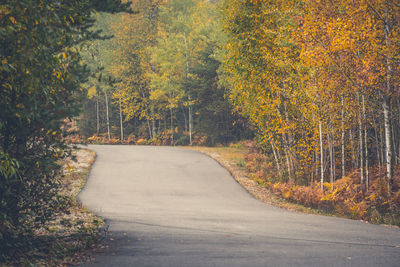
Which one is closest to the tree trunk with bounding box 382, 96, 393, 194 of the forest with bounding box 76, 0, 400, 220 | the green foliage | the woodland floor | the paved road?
the forest with bounding box 76, 0, 400, 220

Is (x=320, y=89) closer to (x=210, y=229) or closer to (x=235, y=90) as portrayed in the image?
(x=235, y=90)

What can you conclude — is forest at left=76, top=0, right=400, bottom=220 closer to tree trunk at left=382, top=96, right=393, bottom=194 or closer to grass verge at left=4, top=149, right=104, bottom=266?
tree trunk at left=382, top=96, right=393, bottom=194

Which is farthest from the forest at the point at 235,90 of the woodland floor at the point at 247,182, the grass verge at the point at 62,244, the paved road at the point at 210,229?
the paved road at the point at 210,229

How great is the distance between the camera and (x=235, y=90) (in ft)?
54.1

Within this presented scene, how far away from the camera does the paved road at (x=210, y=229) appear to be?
20.6 feet

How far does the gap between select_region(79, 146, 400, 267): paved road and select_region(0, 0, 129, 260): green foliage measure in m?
1.39

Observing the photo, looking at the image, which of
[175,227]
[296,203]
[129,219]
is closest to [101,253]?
[175,227]

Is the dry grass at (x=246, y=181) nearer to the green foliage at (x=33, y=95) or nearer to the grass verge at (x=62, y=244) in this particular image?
the grass verge at (x=62, y=244)

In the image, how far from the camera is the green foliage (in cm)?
491

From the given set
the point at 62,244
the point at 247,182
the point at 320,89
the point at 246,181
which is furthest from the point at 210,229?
the point at 246,181

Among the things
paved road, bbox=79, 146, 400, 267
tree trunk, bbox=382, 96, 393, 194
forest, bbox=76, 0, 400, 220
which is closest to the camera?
paved road, bbox=79, 146, 400, 267

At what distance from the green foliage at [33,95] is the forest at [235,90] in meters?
0.02

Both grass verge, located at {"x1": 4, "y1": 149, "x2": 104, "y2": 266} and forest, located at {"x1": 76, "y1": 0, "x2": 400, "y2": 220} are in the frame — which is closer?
grass verge, located at {"x1": 4, "y1": 149, "x2": 104, "y2": 266}

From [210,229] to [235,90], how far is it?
29.2 ft
